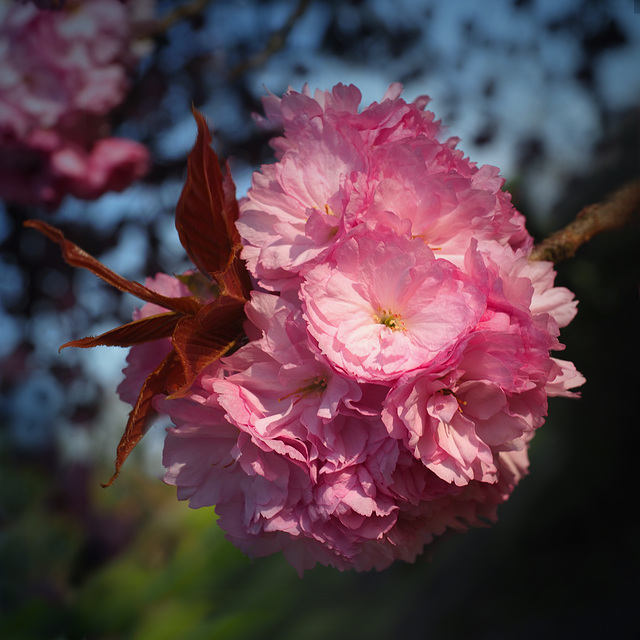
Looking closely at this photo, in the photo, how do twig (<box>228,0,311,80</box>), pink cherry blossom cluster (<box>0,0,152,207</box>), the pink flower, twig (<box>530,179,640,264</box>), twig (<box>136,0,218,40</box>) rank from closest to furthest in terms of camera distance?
1. the pink flower
2. twig (<box>530,179,640,264</box>)
3. pink cherry blossom cluster (<box>0,0,152,207</box>)
4. twig (<box>136,0,218,40</box>)
5. twig (<box>228,0,311,80</box>)

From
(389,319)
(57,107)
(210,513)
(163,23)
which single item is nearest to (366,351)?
(389,319)

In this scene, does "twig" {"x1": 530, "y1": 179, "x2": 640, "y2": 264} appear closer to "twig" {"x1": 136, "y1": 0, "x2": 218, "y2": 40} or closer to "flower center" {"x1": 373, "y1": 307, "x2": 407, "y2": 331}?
"flower center" {"x1": 373, "y1": 307, "x2": 407, "y2": 331}

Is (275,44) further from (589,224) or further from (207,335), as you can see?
(207,335)

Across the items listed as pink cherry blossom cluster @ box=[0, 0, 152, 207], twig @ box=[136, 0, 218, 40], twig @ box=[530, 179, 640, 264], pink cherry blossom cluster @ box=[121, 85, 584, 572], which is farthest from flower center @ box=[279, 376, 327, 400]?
twig @ box=[136, 0, 218, 40]

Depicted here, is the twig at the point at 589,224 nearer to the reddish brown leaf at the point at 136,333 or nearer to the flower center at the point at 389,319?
the flower center at the point at 389,319

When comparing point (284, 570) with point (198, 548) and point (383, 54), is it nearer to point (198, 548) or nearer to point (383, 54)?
point (198, 548)

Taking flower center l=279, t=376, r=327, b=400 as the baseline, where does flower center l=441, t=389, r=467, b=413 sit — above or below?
above

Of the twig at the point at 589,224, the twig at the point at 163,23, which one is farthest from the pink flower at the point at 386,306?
the twig at the point at 163,23
